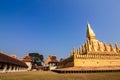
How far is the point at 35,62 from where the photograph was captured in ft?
332

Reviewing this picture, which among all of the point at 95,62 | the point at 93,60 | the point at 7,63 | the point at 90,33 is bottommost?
the point at 7,63

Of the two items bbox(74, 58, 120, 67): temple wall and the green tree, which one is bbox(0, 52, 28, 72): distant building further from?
the green tree

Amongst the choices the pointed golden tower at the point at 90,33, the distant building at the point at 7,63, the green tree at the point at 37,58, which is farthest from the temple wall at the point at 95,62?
the green tree at the point at 37,58

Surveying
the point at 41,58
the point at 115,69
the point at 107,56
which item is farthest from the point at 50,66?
the point at 115,69

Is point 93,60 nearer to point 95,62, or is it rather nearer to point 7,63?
point 95,62

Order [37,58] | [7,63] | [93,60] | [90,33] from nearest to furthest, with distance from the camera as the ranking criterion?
[93,60] < [7,63] < [90,33] < [37,58]

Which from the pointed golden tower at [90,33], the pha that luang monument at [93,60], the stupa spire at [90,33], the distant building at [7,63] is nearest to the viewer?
the pha that luang monument at [93,60]

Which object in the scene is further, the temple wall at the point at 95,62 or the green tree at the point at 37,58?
the green tree at the point at 37,58

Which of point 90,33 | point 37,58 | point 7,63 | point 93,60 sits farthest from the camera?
point 37,58

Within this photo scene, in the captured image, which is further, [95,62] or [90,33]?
[90,33]

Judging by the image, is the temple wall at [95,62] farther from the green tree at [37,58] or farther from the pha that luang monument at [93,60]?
the green tree at [37,58]

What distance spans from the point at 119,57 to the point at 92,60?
748 centimetres

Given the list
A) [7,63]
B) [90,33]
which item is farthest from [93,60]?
[7,63]

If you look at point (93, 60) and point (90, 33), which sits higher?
point (90, 33)
